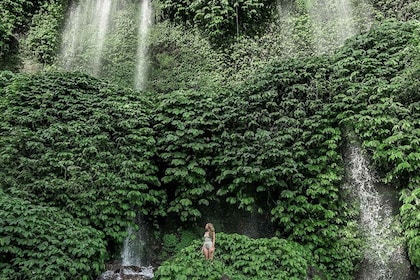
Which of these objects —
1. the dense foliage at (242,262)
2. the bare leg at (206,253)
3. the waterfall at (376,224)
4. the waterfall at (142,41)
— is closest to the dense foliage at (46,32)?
the waterfall at (142,41)

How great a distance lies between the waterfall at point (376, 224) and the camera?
802cm

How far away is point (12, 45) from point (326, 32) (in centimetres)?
1254

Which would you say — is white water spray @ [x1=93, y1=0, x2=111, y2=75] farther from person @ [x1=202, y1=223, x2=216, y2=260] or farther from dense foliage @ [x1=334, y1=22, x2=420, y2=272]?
person @ [x1=202, y1=223, x2=216, y2=260]

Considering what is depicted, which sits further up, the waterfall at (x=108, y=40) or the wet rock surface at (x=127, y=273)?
the waterfall at (x=108, y=40)

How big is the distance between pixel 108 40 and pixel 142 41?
4.96 feet

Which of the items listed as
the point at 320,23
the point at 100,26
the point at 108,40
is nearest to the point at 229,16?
the point at 320,23

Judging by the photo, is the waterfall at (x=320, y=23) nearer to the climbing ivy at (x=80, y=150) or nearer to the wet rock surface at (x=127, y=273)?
the climbing ivy at (x=80, y=150)

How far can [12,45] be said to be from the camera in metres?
14.8

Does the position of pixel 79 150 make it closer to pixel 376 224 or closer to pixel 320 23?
pixel 376 224

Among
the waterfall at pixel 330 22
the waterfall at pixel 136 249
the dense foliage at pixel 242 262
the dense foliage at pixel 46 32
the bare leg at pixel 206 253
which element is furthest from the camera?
the dense foliage at pixel 46 32

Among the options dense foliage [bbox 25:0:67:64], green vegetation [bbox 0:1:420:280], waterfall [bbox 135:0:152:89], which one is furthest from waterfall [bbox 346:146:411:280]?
dense foliage [bbox 25:0:67:64]

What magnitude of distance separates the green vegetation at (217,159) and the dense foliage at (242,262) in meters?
0.03

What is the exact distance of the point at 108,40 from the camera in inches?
628

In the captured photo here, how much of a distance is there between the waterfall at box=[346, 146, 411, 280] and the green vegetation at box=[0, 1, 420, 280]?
27cm
